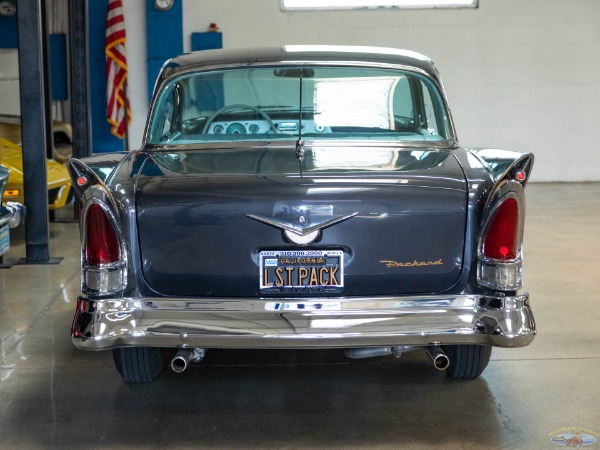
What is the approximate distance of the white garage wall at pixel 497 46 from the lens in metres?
13.2

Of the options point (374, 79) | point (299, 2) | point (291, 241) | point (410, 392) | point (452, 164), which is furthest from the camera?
point (299, 2)

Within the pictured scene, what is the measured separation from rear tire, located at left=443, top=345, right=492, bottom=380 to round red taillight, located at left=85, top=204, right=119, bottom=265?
5.41 ft

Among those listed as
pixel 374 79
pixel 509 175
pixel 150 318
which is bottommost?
pixel 150 318

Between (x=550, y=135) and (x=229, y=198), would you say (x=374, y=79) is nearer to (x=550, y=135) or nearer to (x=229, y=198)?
(x=229, y=198)

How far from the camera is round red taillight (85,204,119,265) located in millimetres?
3434

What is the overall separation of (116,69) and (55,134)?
2.38 m

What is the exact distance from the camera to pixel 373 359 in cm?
457

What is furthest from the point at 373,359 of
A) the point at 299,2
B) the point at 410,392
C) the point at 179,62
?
the point at 299,2

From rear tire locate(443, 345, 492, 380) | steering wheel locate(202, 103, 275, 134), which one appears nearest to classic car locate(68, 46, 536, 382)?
rear tire locate(443, 345, 492, 380)

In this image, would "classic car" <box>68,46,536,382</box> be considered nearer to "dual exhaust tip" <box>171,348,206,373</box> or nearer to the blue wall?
"dual exhaust tip" <box>171,348,206,373</box>

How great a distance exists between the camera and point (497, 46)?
522 inches

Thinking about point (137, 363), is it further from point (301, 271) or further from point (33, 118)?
point (33, 118)

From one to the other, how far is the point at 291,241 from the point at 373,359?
141cm

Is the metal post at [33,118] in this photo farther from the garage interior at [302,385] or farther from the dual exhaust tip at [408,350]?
the dual exhaust tip at [408,350]
